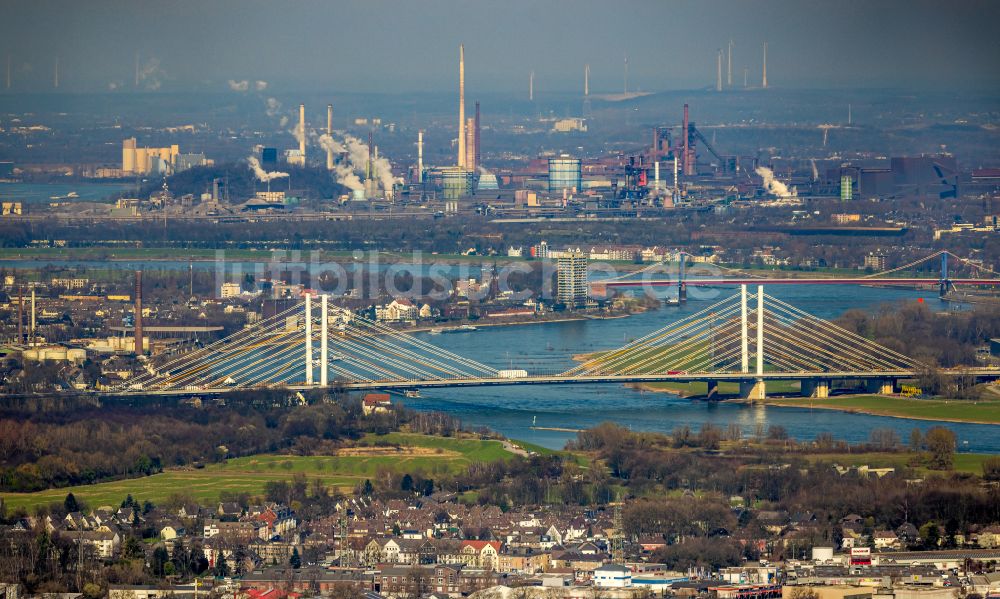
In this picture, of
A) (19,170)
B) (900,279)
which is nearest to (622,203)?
(19,170)

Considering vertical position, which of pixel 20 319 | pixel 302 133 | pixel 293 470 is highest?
pixel 302 133

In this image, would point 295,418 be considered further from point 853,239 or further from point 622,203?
point 622,203

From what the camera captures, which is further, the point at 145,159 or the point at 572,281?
the point at 145,159

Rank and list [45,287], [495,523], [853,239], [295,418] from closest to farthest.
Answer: [495,523]
[295,418]
[45,287]
[853,239]

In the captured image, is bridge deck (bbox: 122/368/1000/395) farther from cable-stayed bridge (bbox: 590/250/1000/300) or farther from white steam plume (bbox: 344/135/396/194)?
white steam plume (bbox: 344/135/396/194)

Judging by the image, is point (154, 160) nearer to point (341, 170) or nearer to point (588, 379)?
point (341, 170)

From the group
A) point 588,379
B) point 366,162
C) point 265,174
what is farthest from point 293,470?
point 366,162

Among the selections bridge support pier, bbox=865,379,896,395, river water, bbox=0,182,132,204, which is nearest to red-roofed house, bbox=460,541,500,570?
bridge support pier, bbox=865,379,896,395
